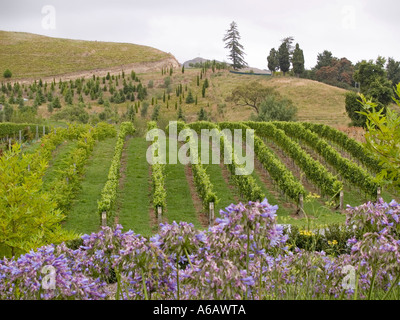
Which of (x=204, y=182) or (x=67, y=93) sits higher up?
(x=67, y=93)

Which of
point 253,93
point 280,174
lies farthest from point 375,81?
point 280,174

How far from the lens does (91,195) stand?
24.2 m

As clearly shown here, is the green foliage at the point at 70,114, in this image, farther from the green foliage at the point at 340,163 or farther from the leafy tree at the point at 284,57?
the leafy tree at the point at 284,57

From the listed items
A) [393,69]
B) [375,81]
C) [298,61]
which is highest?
[298,61]

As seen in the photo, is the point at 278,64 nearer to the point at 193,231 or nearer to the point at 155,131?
the point at 155,131

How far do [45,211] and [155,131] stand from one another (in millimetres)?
30325

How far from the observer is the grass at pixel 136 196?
19903 mm

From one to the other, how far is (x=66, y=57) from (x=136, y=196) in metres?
101

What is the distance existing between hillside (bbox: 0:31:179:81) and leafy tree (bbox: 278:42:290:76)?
36643 mm

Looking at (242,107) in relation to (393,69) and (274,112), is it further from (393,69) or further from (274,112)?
(393,69)

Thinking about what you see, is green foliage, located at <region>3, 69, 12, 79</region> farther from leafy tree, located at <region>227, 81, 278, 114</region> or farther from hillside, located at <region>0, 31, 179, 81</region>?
leafy tree, located at <region>227, 81, 278, 114</region>

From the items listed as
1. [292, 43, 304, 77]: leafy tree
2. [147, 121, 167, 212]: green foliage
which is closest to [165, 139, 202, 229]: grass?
[147, 121, 167, 212]: green foliage

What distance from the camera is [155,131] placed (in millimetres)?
39500

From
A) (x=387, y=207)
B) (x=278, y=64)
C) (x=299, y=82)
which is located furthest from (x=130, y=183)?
(x=278, y=64)
